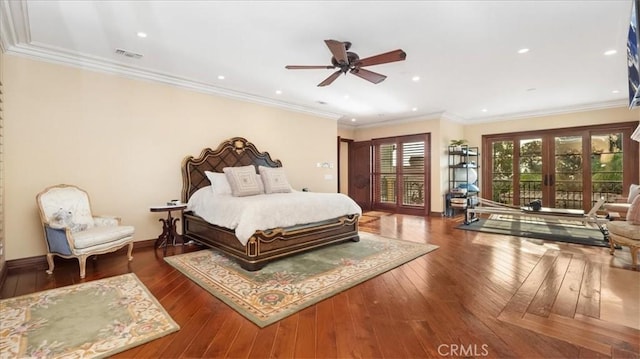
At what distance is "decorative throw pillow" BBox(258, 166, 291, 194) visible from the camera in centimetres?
503

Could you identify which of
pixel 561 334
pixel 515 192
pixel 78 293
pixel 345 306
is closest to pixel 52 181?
pixel 78 293

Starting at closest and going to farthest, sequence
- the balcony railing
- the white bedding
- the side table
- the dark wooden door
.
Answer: the white bedding → the side table → the balcony railing → the dark wooden door

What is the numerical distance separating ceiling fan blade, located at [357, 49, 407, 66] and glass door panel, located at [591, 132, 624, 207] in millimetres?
6770

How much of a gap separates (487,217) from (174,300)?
7.34 m

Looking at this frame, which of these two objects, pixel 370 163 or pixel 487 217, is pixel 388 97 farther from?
pixel 487 217

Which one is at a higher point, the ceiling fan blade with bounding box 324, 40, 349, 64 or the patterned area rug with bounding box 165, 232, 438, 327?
the ceiling fan blade with bounding box 324, 40, 349, 64

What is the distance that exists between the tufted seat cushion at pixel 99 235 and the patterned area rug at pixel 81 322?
0.51m

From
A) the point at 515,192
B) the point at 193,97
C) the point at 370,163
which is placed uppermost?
the point at 193,97

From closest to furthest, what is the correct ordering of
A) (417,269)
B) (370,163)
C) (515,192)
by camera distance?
(417,269) → (515,192) → (370,163)

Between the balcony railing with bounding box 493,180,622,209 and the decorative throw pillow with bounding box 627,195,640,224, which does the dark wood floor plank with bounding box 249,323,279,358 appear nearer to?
the decorative throw pillow with bounding box 627,195,640,224

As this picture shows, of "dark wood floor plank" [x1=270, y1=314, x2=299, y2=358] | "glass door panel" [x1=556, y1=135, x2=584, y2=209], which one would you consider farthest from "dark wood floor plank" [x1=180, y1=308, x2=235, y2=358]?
"glass door panel" [x1=556, y1=135, x2=584, y2=209]

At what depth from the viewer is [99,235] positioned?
132 inches

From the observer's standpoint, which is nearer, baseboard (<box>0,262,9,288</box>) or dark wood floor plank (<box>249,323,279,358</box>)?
dark wood floor plank (<box>249,323,279,358</box>)

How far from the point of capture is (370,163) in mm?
9117
